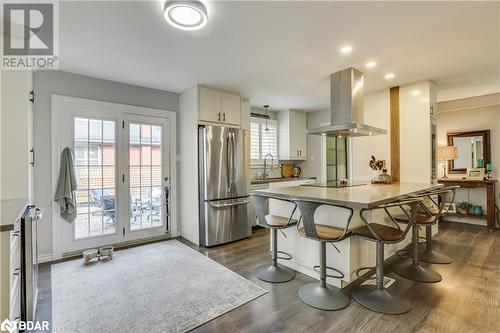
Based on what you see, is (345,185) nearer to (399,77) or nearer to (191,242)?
(399,77)

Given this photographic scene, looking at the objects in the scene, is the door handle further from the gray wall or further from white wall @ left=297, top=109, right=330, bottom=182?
white wall @ left=297, top=109, right=330, bottom=182

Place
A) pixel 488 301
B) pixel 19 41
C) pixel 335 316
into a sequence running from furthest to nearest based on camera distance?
pixel 19 41, pixel 488 301, pixel 335 316

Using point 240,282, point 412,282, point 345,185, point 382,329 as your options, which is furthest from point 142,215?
point 412,282

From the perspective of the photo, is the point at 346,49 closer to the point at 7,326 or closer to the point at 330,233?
the point at 330,233

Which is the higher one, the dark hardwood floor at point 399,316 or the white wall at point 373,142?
the white wall at point 373,142

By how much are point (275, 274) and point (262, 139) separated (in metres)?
3.40

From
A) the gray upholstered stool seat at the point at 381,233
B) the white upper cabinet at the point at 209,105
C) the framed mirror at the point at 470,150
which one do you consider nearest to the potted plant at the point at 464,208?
the framed mirror at the point at 470,150

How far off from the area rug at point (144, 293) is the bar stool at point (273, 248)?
246 millimetres

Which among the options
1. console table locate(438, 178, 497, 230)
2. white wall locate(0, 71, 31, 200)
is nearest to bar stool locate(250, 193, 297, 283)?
white wall locate(0, 71, 31, 200)

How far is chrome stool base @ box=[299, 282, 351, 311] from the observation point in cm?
211

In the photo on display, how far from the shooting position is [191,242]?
3.98 m

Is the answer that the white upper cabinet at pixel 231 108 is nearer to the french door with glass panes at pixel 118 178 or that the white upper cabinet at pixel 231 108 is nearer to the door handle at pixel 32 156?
the french door with glass panes at pixel 118 178

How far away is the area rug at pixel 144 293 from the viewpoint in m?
1.95

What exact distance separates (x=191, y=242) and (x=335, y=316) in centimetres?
259
